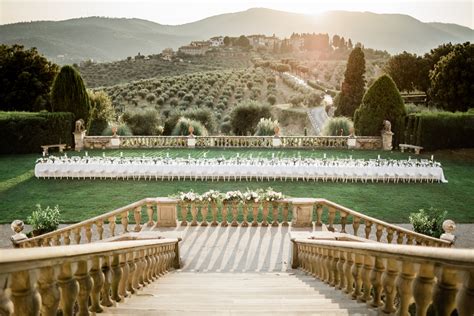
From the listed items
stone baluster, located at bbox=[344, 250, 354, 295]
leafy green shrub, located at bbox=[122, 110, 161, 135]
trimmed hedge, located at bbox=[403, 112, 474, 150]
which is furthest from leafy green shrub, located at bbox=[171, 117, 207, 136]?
stone baluster, located at bbox=[344, 250, 354, 295]

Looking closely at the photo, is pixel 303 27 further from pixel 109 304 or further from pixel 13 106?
pixel 109 304

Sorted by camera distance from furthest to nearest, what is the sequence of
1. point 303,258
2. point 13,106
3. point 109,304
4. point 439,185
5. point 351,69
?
point 351,69
point 13,106
point 439,185
point 303,258
point 109,304

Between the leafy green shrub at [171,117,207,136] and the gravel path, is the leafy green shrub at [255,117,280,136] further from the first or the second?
the gravel path

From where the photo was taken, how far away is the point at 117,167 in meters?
17.2

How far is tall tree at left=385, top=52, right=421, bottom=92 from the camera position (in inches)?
1966

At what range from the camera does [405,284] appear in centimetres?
266

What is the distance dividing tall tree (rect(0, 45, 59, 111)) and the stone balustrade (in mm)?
11941

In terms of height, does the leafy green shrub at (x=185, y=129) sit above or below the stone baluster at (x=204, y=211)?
above

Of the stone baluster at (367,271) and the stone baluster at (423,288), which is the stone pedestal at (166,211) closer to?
the stone baluster at (367,271)

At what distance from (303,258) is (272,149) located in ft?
52.0

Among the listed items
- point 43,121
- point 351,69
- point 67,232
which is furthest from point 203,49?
point 67,232

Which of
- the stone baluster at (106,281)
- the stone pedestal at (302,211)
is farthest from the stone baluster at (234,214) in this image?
the stone baluster at (106,281)

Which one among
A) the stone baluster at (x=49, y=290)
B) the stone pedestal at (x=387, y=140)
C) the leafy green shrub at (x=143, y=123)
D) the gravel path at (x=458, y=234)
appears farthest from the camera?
the leafy green shrub at (x=143, y=123)

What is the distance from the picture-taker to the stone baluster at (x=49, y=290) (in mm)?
2361
